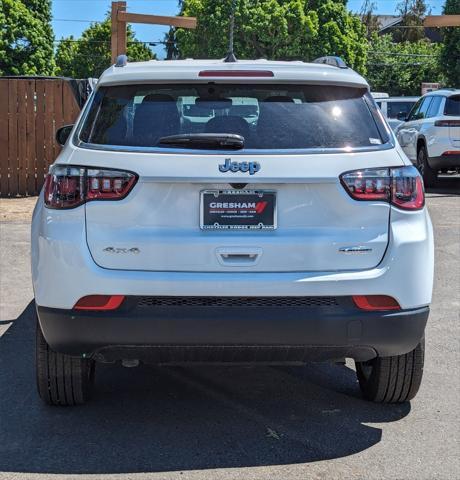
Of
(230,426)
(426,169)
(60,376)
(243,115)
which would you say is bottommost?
(230,426)

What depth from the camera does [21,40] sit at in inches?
1868

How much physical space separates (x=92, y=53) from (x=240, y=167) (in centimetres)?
7141

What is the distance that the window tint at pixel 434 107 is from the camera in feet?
52.8

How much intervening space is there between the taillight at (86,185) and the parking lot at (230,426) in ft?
3.76

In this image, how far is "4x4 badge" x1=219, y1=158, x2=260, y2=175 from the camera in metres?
3.88

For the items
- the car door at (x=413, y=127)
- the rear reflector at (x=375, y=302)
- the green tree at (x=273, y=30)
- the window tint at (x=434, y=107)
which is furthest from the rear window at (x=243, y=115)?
the green tree at (x=273, y=30)

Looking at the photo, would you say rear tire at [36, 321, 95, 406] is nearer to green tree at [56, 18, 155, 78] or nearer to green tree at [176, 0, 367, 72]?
green tree at [176, 0, 367, 72]

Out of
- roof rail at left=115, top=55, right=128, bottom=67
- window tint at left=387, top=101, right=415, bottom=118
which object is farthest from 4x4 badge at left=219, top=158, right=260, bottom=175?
window tint at left=387, top=101, right=415, bottom=118

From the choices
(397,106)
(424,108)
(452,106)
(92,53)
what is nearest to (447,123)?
(452,106)

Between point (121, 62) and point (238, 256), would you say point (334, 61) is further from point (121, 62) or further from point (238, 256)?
point (238, 256)

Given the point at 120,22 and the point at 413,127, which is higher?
the point at 120,22

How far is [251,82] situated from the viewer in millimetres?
4172

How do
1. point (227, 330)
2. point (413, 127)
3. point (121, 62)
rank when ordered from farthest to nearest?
point (413, 127)
point (121, 62)
point (227, 330)

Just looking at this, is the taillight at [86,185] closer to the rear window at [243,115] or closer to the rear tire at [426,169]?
the rear window at [243,115]
